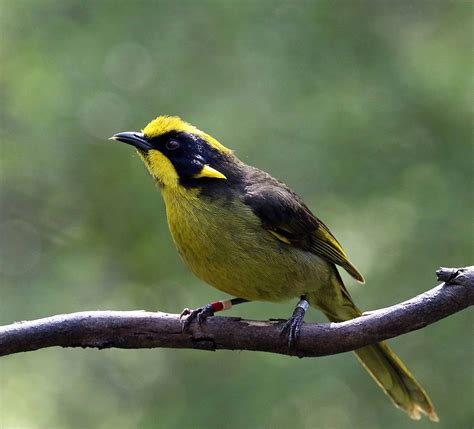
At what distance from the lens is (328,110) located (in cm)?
810

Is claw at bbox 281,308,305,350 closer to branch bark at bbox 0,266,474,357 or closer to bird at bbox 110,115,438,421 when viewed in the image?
branch bark at bbox 0,266,474,357

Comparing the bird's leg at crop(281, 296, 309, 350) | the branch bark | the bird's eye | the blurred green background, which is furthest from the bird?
the blurred green background

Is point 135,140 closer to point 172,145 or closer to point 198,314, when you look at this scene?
point 172,145

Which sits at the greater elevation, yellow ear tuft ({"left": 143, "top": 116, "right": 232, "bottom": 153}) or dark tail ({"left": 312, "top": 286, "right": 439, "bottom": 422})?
yellow ear tuft ({"left": 143, "top": 116, "right": 232, "bottom": 153})

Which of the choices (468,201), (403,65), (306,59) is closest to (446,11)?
(403,65)

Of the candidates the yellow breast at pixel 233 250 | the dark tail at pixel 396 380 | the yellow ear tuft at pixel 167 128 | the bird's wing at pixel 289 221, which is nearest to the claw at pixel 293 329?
the yellow breast at pixel 233 250

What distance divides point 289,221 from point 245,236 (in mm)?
479

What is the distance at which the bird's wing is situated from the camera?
5.89 m

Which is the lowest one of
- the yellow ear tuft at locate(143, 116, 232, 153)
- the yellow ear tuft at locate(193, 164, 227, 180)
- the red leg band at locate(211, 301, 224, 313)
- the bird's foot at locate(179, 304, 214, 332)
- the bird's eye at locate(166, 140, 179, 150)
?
the bird's foot at locate(179, 304, 214, 332)

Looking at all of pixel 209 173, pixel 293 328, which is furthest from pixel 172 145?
pixel 293 328

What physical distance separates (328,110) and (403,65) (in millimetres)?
833

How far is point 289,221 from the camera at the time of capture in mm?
6012

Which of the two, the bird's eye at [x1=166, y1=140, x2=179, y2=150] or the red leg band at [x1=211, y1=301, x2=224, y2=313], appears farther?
the bird's eye at [x1=166, y1=140, x2=179, y2=150]

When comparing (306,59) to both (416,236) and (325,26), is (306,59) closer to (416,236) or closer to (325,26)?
(325,26)
